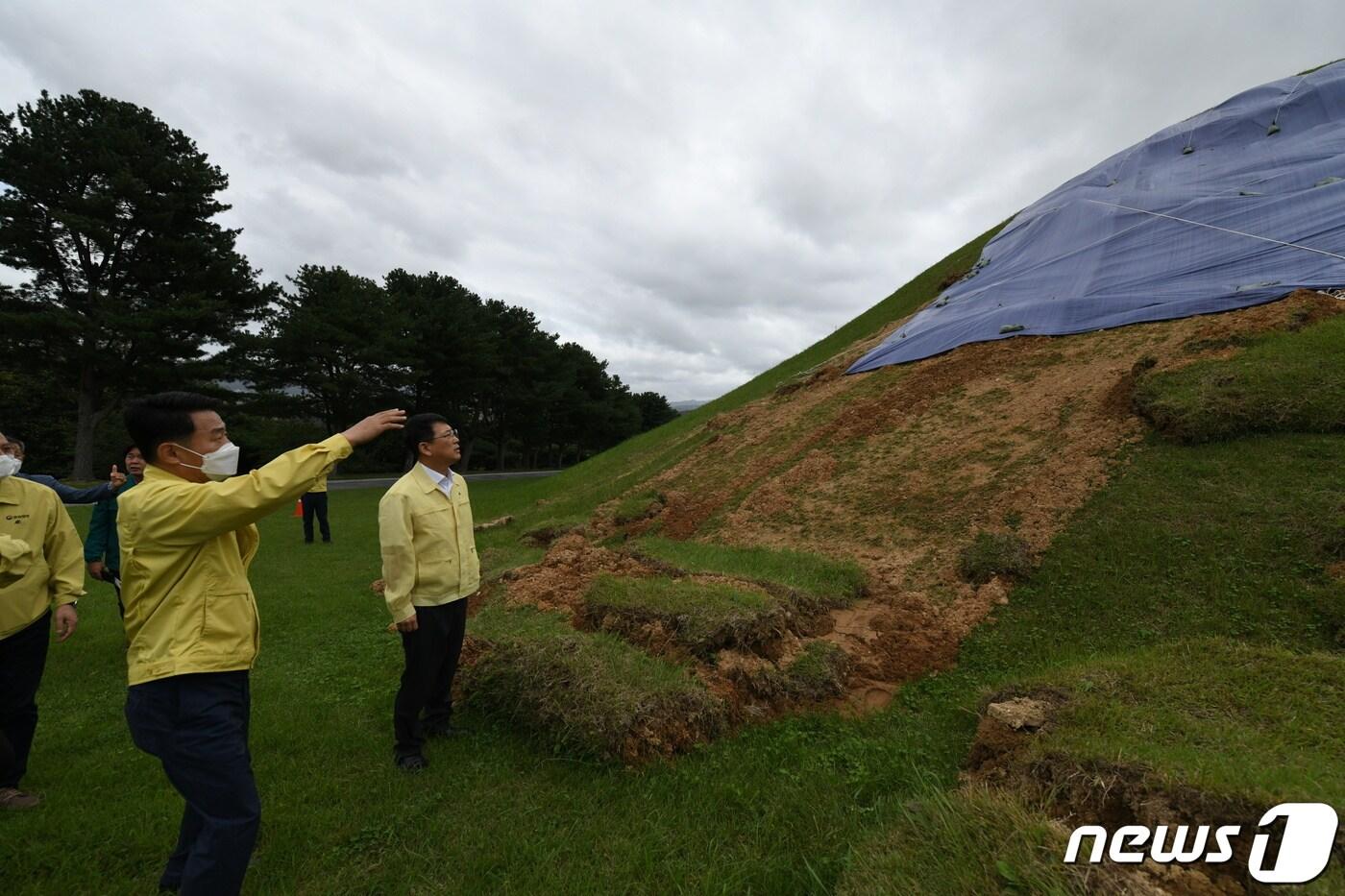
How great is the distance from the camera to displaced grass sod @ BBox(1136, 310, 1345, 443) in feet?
17.5

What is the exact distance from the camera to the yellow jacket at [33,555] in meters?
2.89

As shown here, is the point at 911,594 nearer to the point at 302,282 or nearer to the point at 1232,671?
the point at 1232,671

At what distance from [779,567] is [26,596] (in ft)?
17.2

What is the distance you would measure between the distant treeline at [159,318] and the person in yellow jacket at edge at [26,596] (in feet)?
72.3

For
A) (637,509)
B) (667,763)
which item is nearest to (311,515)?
(637,509)

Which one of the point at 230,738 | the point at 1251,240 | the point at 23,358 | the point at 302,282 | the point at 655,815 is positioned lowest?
the point at 655,815

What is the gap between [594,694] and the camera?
334 cm

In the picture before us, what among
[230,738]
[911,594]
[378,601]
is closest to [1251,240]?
[911,594]

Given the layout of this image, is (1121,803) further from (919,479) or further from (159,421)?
(919,479)

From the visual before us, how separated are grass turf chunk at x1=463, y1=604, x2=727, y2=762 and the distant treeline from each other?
2348 cm

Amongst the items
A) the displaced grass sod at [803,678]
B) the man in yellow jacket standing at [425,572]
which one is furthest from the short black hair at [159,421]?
the displaced grass sod at [803,678]

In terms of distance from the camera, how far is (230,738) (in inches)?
79.9

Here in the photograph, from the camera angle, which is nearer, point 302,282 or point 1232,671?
point 1232,671

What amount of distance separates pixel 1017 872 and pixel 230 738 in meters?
2.71
